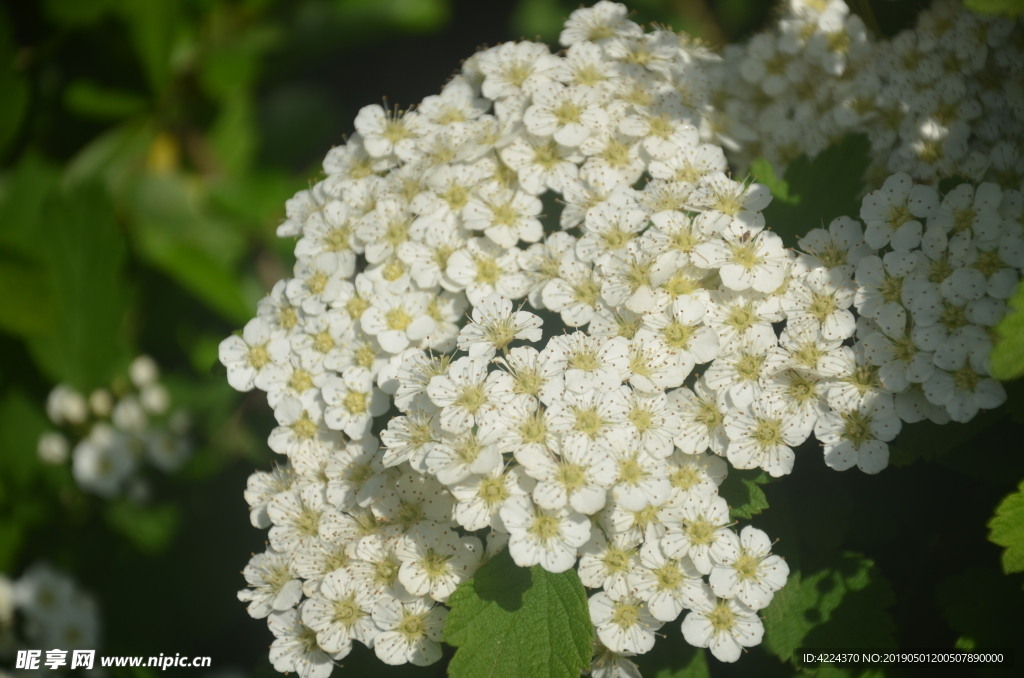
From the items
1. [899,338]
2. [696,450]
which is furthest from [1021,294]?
[696,450]

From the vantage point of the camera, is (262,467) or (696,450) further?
(262,467)

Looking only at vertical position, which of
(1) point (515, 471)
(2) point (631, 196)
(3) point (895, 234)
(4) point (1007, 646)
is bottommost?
(4) point (1007, 646)

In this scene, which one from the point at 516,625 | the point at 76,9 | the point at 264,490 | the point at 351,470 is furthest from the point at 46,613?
the point at 76,9

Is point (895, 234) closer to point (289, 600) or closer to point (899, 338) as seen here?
point (899, 338)

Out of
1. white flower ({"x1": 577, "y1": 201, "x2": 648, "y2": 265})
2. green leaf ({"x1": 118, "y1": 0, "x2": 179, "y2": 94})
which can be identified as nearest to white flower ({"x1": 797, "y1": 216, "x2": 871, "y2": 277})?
white flower ({"x1": 577, "y1": 201, "x2": 648, "y2": 265})

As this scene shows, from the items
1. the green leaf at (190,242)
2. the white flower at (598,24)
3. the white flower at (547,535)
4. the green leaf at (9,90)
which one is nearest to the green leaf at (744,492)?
the white flower at (547,535)
